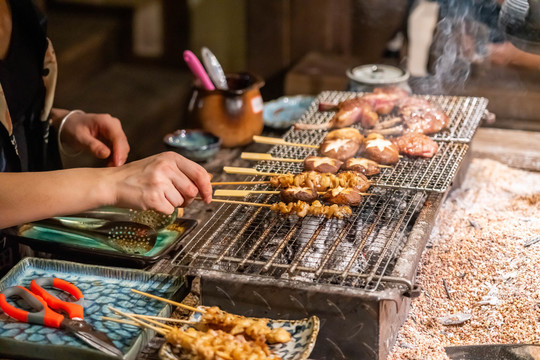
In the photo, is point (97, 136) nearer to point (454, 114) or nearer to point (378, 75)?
point (378, 75)

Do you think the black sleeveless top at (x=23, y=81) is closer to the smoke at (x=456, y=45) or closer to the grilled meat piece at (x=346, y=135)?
the grilled meat piece at (x=346, y=135)

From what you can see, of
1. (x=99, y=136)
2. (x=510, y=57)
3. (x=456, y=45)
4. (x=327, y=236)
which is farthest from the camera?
(x=510, y=57)

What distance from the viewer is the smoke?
560 centimetres

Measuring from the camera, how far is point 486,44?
5.94 m

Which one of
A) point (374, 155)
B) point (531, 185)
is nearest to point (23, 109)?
point (374, 155)

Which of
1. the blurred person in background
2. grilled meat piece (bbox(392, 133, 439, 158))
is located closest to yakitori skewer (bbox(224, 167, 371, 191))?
grilled meat piece (bbox(392, 133, 439, 158))

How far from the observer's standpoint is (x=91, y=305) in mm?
2668

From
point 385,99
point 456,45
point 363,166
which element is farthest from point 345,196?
point 456,45

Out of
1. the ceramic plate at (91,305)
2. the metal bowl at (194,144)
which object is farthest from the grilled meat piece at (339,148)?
the ceramic plate at (91,305)

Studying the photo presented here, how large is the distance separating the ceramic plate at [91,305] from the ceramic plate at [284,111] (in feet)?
6.59

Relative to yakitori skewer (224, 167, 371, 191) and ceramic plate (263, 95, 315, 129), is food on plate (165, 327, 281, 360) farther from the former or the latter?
ceramic plate (263, 95, 315, 129)

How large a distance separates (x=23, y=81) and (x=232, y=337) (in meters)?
1.95

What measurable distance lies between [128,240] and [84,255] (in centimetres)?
20

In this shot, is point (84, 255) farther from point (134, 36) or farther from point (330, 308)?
point (134, 36)
